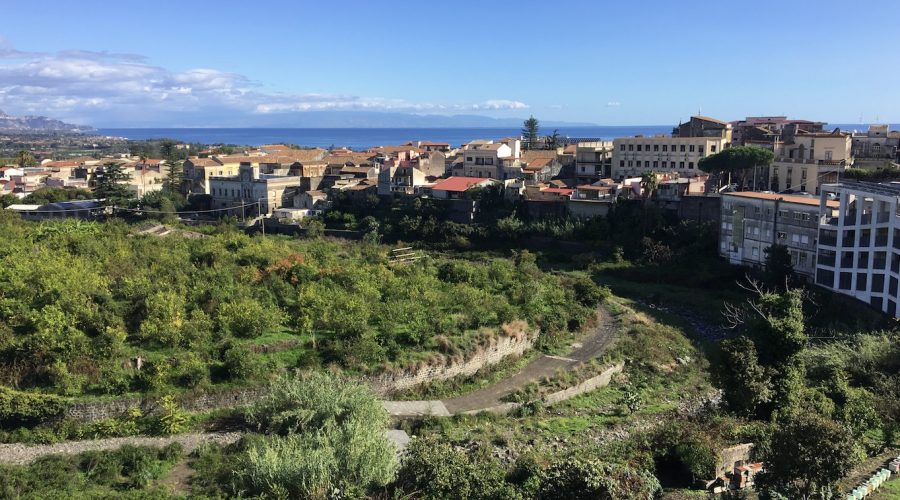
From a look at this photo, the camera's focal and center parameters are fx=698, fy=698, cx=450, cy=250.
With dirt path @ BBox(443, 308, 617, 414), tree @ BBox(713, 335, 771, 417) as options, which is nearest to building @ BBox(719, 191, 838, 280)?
dirt path @ BBox(443, 308, 617, 414)

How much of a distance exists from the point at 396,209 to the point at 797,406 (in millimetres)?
33196

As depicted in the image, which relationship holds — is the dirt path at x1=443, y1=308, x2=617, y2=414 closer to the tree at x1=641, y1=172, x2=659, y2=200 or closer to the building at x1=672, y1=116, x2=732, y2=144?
the tree at x1=641, y1=172, x2=659, y2=200

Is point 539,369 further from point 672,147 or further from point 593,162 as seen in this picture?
point 593,162

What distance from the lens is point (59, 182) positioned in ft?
198

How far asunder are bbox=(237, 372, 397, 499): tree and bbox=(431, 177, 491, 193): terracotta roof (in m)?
31.4

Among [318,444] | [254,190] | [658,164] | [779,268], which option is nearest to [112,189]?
[254,190]

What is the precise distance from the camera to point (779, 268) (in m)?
30.6

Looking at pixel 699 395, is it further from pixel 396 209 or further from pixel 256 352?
pixel 396 209

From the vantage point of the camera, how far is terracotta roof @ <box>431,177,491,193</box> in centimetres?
4656

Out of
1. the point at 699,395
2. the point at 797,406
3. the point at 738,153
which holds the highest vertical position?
the point at 738,153

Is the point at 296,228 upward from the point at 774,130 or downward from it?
downward

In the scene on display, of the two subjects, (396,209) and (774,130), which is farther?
(774,130)

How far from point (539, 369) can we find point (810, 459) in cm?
1063

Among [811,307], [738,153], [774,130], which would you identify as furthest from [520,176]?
[811,307]
